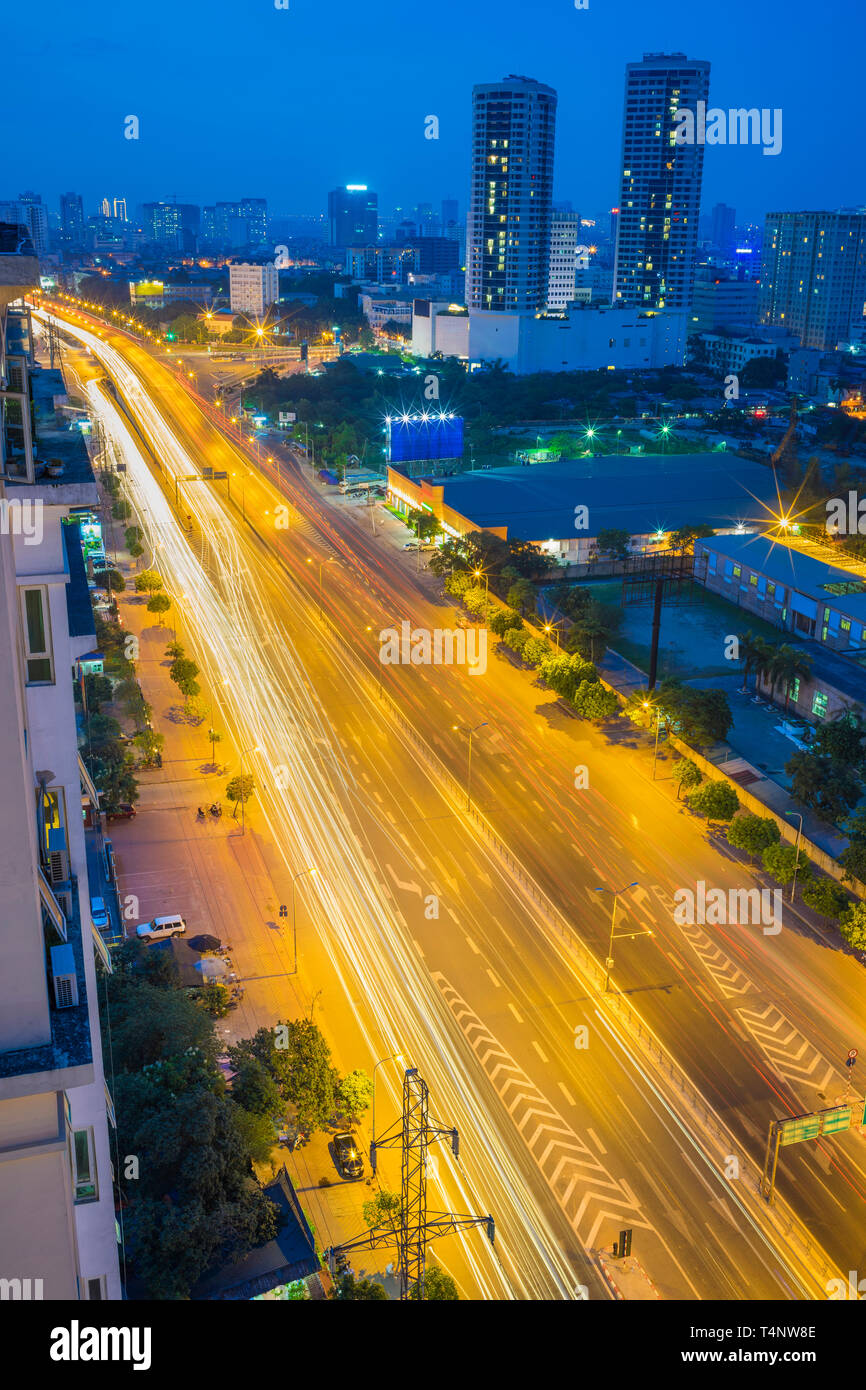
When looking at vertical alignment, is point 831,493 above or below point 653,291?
below

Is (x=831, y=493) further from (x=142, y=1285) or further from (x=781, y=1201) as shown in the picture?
(x=142, y=1285)

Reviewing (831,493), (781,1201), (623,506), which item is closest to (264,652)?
(623,506)

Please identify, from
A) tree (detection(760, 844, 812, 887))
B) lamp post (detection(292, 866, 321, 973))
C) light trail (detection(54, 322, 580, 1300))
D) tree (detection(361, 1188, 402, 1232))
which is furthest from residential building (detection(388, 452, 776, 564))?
tree (detection(361, 1188, 402, 1232))

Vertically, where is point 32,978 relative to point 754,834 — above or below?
above

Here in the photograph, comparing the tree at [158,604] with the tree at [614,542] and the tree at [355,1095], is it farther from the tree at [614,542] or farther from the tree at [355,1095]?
the tree at [355,1095]

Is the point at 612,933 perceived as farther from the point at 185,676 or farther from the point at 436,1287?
the point at 185,676

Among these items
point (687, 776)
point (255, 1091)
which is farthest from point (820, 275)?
point (255, 1091)

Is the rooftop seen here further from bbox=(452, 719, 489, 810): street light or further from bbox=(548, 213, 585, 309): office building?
bbox=(548, 213, 585, 309): office building

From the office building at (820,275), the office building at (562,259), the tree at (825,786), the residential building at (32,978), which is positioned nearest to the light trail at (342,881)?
the residential building at (32,978)
